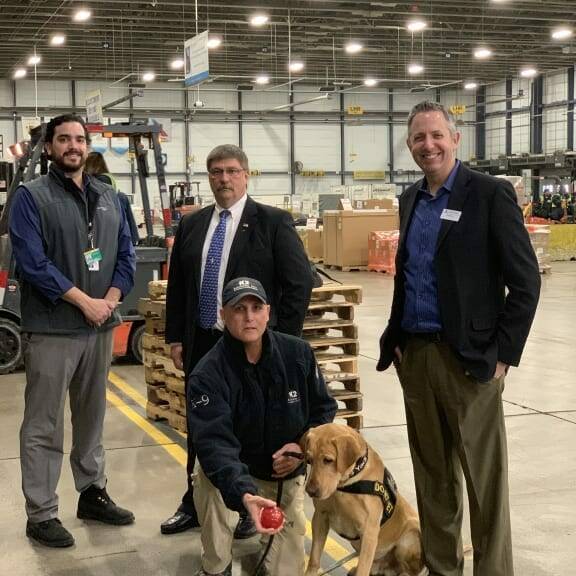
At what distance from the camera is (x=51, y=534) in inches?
173

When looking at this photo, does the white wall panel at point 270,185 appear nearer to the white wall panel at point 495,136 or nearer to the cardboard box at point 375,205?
the white wall panel at point 495,136

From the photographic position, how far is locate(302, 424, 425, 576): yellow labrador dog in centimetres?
328

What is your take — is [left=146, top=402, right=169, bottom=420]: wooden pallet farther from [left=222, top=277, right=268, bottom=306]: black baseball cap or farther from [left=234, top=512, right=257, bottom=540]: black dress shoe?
[left=222, top=277, right=268, bottom=306]: black baseball cap

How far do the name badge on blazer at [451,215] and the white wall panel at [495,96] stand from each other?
38455 millimetres

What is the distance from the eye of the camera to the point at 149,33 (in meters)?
28.4

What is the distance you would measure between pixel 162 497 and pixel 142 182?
231 inches

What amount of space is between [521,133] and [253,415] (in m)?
38.3

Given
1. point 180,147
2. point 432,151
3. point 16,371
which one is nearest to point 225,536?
point 432,151

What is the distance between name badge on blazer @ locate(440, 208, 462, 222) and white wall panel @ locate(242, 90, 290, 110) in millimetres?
37229

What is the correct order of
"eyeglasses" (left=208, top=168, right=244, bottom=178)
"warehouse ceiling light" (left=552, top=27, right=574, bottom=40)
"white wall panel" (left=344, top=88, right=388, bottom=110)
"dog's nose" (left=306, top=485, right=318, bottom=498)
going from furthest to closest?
"white wall panel" (left=344, top=88, right=388, bottom=110), "warehouse ceiling light" (left=552, top=27, right=574, bottom=40), "eyeglasses" (left=208, top=168, right=244, bottom=178), "dog's nose" (left=306, top=485, right=318, bottom=498)

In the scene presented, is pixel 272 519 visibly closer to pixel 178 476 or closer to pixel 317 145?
pixel 178 476

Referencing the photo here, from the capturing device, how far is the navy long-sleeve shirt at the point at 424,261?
352cm

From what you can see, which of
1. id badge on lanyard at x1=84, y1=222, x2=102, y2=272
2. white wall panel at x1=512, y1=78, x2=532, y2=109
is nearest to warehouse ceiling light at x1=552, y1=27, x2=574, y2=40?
white wall panel at x1=512, y1=78, x2=532, y2=109

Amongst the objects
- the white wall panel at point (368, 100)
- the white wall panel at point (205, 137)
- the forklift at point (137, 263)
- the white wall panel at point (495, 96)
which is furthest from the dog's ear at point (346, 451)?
the white wall panel at point (368, 100)
